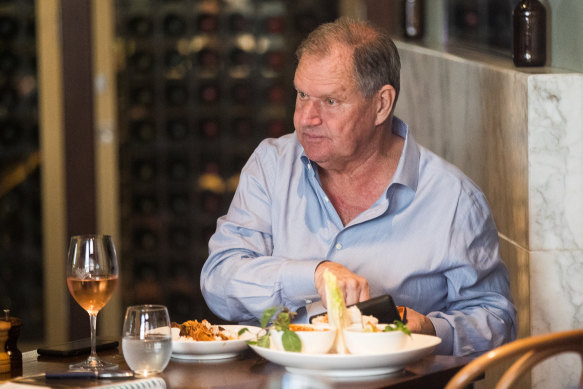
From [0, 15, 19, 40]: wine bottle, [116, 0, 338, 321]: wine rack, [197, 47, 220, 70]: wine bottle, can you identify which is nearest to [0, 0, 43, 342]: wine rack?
[0, 15, 19, 40]: wine bottle

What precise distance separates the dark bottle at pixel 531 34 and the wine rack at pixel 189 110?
2.74m

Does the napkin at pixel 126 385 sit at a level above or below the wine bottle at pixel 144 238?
above

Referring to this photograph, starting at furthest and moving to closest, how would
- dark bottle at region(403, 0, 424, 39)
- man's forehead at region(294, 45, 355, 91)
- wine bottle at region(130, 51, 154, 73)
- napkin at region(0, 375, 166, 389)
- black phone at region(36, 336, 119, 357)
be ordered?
wine bottle at region(130, 51, 154, 73) → dark bottle at region(403, 0, 424, 39) → man's forehead at region(294, 45, 355, 91) → black phone at region(36, 336, 119, 357) → napkin at region(0, 375, 166, 389)

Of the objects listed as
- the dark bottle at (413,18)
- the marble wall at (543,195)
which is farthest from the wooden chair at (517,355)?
the dark bottle at (413,18)

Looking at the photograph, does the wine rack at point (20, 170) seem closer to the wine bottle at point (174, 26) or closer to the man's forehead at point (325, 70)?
the wine bottle at point (174, 26)

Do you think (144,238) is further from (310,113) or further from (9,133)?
(310,113)

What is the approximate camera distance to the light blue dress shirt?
2.04 m

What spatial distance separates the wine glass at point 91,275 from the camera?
1615 millimetres

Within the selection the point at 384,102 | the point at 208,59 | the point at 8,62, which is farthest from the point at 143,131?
the point at 384,102

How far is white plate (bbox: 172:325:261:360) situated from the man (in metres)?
0.35

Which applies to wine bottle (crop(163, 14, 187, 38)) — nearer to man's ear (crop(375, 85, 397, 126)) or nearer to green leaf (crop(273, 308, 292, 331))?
man's ear (crop(375, 85, 397, 126))

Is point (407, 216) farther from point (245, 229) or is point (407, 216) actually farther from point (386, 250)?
point (245, 229)

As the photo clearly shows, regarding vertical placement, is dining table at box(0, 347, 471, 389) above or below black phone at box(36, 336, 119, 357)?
above

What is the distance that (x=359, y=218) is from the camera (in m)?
2.13
